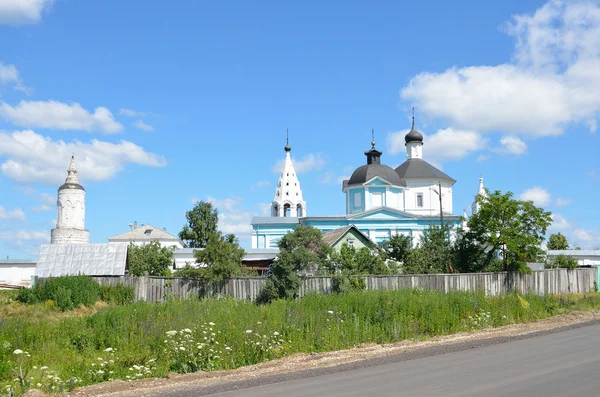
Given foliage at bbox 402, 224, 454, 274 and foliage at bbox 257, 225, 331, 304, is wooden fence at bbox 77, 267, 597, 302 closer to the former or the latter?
foliage at bbox 257, 225, 331, 304

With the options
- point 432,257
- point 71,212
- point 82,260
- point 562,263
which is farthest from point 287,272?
point 71,212

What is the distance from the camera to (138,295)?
95.5 feet

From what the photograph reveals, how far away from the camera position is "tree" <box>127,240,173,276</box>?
149 ft

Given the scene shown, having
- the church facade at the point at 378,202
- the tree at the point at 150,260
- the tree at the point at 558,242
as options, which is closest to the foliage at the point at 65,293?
the tree at the point at 150,260

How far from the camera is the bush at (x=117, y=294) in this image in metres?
28.8

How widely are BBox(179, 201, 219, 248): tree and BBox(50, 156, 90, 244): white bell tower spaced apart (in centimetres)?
1920

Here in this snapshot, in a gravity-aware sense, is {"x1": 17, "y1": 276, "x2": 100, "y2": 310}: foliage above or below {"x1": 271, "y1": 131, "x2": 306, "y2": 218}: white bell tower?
below

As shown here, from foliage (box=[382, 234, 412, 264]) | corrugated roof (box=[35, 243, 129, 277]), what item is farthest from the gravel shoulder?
corrugated roof (box=[35, 243, 129, 277])

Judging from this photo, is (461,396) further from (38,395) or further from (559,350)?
(38,395)

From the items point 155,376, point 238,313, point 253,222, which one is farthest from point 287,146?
point 155,376

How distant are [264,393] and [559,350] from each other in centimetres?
758

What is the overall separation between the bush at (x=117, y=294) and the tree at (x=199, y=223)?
53.3 metres

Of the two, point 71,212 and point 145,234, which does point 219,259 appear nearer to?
point 71,212

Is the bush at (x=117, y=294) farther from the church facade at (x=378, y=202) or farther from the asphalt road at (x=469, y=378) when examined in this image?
the church facade at (x=378, y=202)
